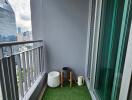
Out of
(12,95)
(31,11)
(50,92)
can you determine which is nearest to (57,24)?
(31,11)

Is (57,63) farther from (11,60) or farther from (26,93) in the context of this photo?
(11,60)

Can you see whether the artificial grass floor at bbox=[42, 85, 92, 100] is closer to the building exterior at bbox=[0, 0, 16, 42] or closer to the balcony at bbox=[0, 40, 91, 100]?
the balcony at bbox=[0, 40, 91, 100]

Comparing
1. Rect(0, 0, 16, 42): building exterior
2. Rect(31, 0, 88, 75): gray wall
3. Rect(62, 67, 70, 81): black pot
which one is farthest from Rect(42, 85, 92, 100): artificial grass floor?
Rect(0, 0, 16, 42): building exterior

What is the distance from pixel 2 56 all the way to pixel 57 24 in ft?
5.31

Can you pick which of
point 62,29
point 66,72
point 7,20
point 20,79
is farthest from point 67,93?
point 7,20

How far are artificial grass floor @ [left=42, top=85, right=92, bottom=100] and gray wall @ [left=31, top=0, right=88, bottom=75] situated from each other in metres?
0.50

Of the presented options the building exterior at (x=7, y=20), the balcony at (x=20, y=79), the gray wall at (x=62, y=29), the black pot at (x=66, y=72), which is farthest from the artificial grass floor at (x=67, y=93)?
the building exterior at (x=7, y=20)

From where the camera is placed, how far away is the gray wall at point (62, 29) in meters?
2.21

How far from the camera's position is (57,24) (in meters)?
2.28

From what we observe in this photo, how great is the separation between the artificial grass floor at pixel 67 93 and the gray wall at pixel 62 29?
50 centimetres

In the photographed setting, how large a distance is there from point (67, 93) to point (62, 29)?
1432mm

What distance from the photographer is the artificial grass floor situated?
72.2 inches

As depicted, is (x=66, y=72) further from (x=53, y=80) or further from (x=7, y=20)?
(x=7, y=20)

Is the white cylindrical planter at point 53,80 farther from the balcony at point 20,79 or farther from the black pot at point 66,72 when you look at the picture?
the black pot at point 66,72
